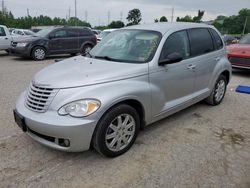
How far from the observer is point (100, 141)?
9.78ft

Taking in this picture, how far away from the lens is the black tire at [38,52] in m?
11.7

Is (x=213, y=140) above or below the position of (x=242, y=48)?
below

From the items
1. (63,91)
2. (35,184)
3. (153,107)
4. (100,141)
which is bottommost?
(35,184)

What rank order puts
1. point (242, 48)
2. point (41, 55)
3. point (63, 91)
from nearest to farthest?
point (63, 91)
point (242, 48)
point (41, 55)

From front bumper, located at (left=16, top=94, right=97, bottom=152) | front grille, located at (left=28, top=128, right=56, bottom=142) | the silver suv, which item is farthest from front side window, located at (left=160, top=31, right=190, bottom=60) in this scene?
front grille, located at (left=28, top=128, right=56, bottom=142)

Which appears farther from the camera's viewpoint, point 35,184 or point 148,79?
point 148,79

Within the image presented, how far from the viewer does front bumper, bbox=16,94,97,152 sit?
276 centimetres

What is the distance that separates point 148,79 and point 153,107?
1.39 ft

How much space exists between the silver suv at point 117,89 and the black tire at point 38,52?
326 inches

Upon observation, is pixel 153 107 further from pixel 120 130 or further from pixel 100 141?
pixel 100 141

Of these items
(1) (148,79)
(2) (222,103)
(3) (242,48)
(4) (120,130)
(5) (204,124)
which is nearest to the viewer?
(4) (120,130)

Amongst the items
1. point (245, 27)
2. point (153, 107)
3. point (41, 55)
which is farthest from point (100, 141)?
point (245, 27)

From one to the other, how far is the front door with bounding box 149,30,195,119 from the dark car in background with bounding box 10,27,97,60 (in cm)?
863

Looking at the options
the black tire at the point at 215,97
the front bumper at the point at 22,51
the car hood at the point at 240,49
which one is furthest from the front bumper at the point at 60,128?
the front bumper at the point at 22,51
